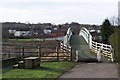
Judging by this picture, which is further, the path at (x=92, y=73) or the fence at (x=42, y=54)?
the fence at (x=42, y=54)

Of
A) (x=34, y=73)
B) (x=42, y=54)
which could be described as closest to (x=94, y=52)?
(x=42, y=54)

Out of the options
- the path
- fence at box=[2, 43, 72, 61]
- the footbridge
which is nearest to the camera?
the path

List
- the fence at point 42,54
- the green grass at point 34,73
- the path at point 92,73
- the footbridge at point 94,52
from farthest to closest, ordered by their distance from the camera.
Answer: the footbridge at point 94,52
the fence at point 42,54
the path at point 92,73
the green grass at point 34,73

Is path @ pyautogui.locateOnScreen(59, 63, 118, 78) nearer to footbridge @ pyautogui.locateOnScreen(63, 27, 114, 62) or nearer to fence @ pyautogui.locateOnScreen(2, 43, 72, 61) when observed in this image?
footbridge @ pyautogui.locateOnScreen(63, 27, 114, 62)

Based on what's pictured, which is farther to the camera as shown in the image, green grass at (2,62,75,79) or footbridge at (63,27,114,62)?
footbridge at (63,27,114,62)

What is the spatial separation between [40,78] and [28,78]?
47 cm

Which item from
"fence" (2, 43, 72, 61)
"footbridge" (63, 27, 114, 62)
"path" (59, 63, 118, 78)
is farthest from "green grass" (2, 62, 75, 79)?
"footbridge" (63, 27, 114, 62)

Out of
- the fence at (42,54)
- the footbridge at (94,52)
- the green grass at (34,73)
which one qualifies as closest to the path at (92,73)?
the green grass at (34,73)

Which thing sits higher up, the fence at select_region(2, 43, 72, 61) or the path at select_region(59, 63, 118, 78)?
the fence at select_region(2, 43, 72, 61)

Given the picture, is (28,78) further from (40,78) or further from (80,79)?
(80,79)

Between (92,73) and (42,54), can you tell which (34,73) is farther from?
(42,54)

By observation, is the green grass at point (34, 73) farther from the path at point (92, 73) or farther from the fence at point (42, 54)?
the fence at point (42, 54)

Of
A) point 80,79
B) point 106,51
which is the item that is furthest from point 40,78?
point 106,51

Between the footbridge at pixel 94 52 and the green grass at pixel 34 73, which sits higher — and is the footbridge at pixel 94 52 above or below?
above
